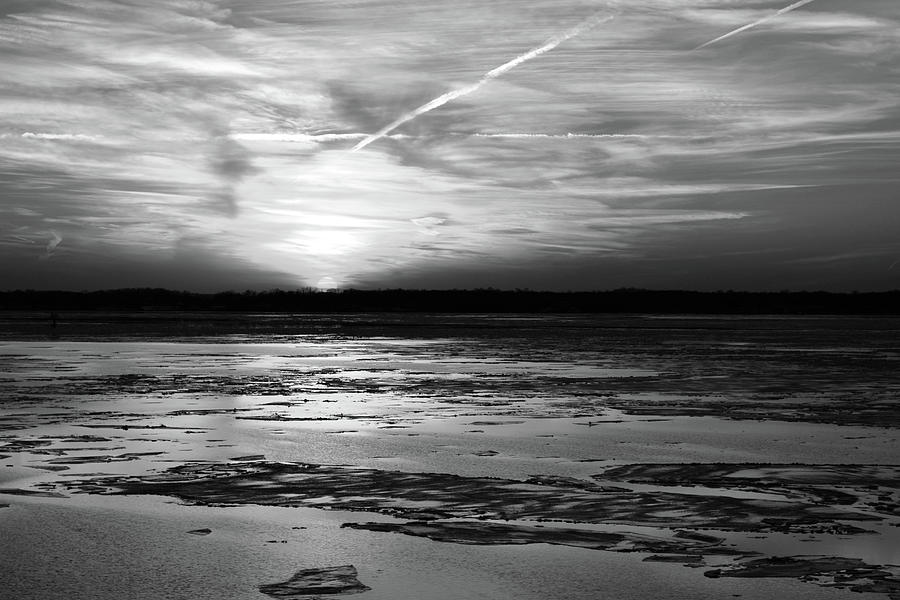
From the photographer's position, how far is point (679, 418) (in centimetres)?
1392

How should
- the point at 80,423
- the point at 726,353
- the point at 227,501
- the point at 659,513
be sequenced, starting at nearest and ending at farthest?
the point at 659,513 < the point at 227,501 < the point at 80,423 < the point at 726,353

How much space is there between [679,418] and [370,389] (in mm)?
6750

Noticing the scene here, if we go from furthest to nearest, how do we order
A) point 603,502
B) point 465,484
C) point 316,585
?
point 465,484 < point 603,502 < point 316,585

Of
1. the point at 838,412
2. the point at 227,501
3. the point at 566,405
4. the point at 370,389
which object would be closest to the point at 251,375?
the point at 370,389

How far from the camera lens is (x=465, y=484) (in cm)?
864

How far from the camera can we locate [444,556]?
20.5 feet

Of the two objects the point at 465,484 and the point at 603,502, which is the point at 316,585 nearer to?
the point at 603,502

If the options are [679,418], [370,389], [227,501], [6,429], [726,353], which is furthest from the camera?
[726,353]

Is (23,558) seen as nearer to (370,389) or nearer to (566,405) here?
(566,405)

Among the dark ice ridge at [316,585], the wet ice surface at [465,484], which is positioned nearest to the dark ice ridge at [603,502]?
the wet ice surface at [465,484]

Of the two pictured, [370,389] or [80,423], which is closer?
[80,423]

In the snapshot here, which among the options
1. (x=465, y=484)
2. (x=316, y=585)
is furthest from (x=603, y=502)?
(x=316, y=585)

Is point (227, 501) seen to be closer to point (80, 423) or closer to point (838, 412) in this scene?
point (80, 423)

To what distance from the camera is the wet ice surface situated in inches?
233
